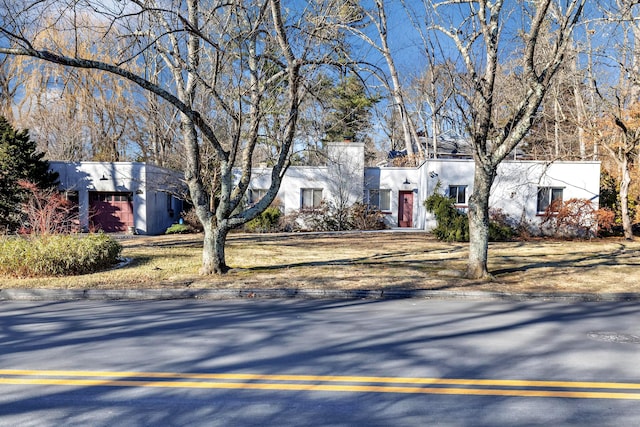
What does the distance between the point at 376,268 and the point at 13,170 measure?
18.6 metres

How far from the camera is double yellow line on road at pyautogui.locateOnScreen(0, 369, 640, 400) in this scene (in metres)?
4.13

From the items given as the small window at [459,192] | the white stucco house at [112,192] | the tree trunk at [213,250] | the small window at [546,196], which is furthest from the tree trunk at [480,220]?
the white stucco house at [112,192]

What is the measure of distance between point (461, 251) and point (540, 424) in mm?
12899

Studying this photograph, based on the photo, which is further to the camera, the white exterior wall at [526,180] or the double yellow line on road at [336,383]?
the white exterior wall at [526,180]

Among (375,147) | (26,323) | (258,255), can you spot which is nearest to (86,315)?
(26,323)

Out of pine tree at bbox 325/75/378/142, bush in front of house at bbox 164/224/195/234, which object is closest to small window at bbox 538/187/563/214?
pine tree at bbox 325/75/378/142

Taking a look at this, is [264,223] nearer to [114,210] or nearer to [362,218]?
[362,218]

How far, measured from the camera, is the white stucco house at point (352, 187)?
22.9 m

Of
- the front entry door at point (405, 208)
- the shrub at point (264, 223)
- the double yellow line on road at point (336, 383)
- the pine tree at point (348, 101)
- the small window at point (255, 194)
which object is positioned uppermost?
the pine tree at point (348, 101)

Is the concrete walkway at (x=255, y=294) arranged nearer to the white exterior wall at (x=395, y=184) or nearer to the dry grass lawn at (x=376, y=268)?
the dry grass lawn at (x=376, y=268)

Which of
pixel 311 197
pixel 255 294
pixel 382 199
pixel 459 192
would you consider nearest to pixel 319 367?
pixel 255 294

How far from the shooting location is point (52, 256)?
1034 centimetres

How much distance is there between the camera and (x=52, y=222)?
1216 centimetres

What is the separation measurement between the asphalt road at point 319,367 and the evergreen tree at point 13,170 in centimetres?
1566
